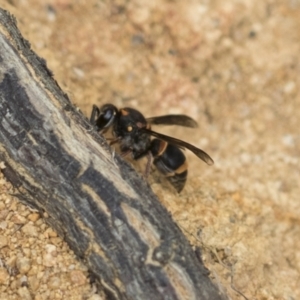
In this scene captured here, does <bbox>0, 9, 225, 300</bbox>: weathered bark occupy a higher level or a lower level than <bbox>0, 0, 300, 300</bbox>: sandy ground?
lower

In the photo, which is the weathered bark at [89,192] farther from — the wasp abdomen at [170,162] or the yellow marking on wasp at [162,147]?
the yellow marking on wasp at [162,147]

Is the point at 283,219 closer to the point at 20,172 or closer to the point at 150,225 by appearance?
the point at 150,225

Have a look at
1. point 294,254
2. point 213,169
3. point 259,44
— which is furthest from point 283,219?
point 259,44

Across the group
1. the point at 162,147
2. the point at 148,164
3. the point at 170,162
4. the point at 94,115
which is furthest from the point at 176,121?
the point at 94,115

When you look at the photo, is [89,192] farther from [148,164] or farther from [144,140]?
[144,140]

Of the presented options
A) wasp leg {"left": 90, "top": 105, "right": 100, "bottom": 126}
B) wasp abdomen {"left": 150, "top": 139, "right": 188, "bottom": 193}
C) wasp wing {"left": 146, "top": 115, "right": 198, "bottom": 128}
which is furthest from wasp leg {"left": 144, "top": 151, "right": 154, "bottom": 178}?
wasp leg {"left": 90, "top": 105, "right": 100, "bottom": 126}

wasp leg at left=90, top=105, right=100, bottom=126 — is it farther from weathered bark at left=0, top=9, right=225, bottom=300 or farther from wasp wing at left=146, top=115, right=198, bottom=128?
weathered bark at left=0, top=9, right=225, bottom=300

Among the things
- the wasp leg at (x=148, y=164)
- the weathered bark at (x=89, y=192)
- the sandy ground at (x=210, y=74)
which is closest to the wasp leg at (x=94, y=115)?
the sandy ground at (x=210, y=74)
